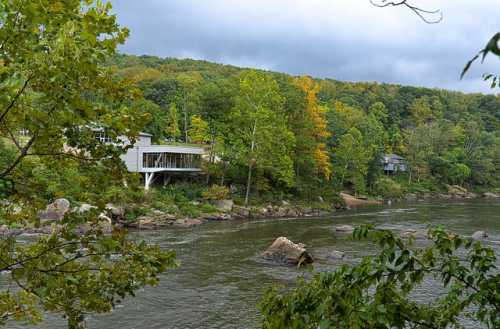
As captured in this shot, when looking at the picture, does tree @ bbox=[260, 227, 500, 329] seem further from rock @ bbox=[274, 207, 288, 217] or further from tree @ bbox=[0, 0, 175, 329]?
rock @ bbox=[274, 207, 288, 217]

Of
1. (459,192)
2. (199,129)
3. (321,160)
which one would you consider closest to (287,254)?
(199,129)

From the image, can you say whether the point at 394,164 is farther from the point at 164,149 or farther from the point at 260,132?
the point at 164,149

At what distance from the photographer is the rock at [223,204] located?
34213 millimetres

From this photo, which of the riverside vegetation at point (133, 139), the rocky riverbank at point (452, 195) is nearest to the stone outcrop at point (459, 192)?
the rocky riverbank at point (452, 195)

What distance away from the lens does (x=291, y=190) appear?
4281 centimetres

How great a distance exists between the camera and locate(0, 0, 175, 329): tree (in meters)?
3.11

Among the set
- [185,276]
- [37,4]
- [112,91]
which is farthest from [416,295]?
[37,4]

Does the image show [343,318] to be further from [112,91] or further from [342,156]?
[342,156]

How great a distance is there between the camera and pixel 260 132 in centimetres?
3722

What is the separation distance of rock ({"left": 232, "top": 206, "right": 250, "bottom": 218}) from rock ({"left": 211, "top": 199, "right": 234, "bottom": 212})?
395 mm

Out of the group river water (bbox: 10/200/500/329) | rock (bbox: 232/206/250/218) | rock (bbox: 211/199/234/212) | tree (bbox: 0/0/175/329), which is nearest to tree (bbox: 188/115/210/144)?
rock (bbox: 211/199/234/212)

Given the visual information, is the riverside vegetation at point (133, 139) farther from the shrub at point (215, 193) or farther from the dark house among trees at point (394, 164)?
the dark house among trees at point (394, 164)

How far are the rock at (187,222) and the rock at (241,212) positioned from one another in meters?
4.53

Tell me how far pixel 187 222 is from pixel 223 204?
20.6 ft
